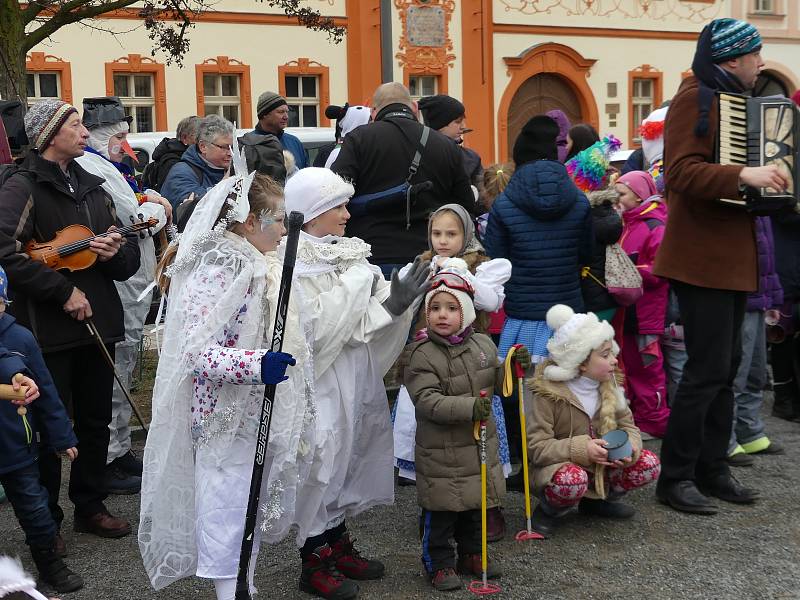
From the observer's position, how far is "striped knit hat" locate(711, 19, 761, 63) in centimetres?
495

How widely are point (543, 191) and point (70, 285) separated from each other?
2406mm

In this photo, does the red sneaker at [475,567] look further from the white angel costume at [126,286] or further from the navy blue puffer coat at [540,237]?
the white angel costume at [126,286]

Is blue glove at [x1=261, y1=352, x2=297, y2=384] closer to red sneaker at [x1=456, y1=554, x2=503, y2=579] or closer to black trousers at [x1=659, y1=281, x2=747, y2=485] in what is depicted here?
red sneaker at [x1=456, y1=554, x2=503, y2=579]

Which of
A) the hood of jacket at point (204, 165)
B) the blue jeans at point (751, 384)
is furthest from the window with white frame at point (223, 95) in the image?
the blue jeans at point (751, 384)

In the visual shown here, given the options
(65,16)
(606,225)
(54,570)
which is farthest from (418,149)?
(65,16)

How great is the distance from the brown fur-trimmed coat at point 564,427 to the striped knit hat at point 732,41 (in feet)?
5.26

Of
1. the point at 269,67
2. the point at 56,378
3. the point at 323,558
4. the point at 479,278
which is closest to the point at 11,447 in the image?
the point at 56,378

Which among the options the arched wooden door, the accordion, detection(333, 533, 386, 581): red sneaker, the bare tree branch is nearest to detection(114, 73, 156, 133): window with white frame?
the arched wooden door

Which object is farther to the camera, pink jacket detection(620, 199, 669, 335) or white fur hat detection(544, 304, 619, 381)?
pink jacket detection(620, 199, 669, 335)

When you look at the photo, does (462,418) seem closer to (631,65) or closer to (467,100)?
(467,100)

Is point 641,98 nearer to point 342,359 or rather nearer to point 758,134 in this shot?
point 758,134

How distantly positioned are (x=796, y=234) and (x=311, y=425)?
162 inches

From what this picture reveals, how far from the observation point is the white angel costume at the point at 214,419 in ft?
12.4

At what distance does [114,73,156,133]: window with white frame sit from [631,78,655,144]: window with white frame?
12.0 metres
